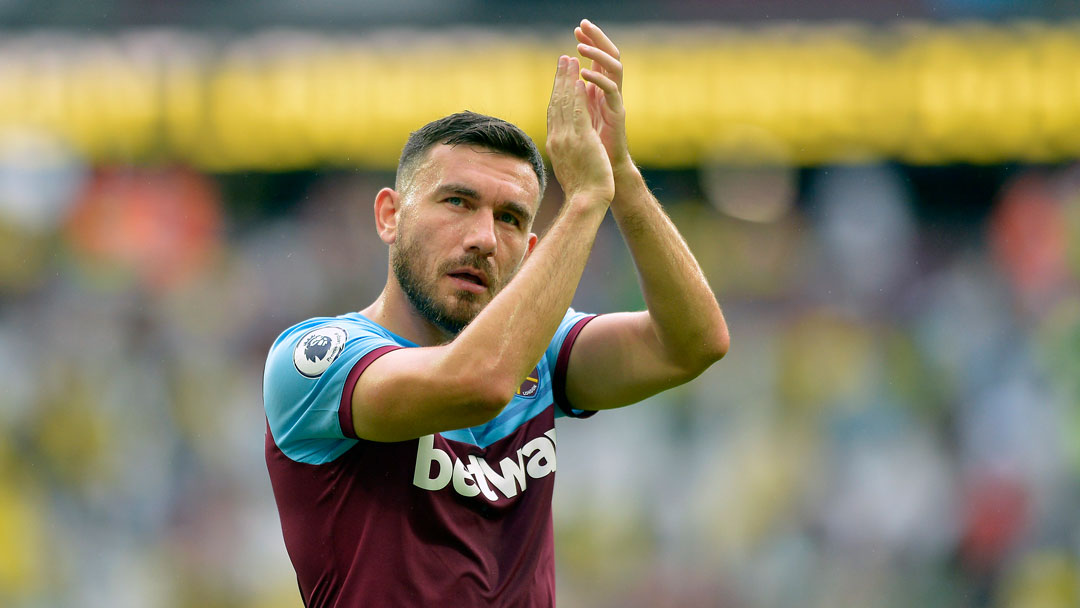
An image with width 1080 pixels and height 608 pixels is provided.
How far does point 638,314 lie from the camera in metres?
3.35

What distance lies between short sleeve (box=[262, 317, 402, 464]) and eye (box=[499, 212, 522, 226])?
1.48 feet

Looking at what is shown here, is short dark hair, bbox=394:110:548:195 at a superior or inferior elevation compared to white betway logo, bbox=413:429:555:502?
superior

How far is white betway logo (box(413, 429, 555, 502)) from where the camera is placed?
294 centimetres

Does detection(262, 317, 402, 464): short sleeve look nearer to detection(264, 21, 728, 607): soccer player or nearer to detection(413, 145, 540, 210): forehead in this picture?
detection(264, 21, 728, 607): soccer player

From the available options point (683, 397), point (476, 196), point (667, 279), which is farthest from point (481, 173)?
point (683, 397)

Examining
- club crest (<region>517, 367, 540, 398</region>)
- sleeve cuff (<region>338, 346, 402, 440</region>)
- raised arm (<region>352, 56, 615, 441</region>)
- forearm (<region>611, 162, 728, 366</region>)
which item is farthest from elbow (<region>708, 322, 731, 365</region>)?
sleeve cuff (<region>338, 346, 402, 440</region>)

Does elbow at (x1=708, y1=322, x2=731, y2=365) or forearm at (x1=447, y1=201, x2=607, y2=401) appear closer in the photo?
forearm at (x1=447, y1=201, x2=607, y2=401)

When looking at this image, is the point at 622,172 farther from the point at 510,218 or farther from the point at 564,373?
the point at 564,373

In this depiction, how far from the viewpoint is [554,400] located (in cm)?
341

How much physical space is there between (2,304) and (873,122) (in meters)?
7.34

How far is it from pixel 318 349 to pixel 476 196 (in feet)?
1.93

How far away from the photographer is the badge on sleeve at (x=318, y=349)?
2.85 meters

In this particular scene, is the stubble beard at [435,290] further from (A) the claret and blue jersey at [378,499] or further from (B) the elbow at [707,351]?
(B) the elbow at [707,351]

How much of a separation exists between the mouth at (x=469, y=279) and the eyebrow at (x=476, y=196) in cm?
19
